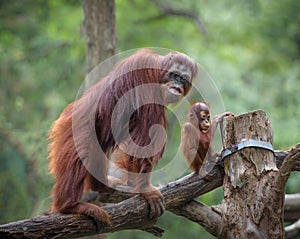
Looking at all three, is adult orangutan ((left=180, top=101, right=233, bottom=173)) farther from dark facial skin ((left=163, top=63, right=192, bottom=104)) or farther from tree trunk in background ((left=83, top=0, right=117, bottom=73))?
tree trunk in background ((left=83, top=0, right=117, bottom=73))

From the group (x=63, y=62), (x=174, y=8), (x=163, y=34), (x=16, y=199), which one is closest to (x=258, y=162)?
(x=16, y=199)

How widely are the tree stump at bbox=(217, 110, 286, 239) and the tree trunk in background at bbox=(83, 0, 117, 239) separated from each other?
8.75 feet

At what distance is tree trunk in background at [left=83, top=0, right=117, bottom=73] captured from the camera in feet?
20.9

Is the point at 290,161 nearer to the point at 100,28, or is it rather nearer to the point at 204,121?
the point at 204,121

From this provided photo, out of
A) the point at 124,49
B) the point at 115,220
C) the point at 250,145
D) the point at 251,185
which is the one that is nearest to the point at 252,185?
the point at 251,185

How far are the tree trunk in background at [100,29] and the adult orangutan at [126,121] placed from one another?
193 centimetres

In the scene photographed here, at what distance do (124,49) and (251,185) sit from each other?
6595 millimetres

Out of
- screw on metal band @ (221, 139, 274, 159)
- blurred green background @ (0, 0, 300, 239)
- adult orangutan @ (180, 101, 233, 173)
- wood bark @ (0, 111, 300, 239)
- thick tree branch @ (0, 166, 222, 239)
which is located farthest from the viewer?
blurred green background @ (0, 0, 300, 239)

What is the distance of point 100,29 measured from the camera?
6.39 meters

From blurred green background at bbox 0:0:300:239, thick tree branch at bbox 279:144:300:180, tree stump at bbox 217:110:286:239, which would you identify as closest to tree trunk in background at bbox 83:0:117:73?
blurred green background at bbox 0:0:300:239

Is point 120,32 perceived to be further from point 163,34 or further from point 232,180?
point 232,180

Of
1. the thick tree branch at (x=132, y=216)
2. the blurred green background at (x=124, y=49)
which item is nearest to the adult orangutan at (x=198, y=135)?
the thick tree branch at (x=132, y=216)

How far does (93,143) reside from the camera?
438 centimetres

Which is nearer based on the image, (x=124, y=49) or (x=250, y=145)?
(x=250, y=145)
